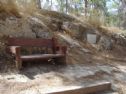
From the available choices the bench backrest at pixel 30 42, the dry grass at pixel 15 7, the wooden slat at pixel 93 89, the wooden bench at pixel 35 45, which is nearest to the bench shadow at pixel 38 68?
the wooden bench at pixel 35 45

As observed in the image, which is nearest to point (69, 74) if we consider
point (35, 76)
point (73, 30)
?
point (35, 76)

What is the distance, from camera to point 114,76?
5395mm

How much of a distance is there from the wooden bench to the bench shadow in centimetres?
17

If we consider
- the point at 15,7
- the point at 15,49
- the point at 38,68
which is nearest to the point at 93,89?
the point at 38,68

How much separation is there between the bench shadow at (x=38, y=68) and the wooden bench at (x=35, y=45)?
17cm

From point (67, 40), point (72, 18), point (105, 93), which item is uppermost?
point (72, 18)

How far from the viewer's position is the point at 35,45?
553 cm

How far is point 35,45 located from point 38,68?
2.05ft

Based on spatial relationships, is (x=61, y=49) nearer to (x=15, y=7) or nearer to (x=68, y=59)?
(x=68, y=59)

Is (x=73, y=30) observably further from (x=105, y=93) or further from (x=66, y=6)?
(x=66, y=6)

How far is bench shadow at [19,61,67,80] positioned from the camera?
15.8ft

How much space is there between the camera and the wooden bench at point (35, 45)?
4.83 m

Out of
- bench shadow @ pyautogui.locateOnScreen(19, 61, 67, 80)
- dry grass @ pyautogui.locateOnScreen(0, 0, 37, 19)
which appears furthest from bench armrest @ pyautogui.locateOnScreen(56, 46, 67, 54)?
dry grass @ pyautogui.locateOnScreen(0, 0, 37, 19)

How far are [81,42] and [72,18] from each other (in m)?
1.58
